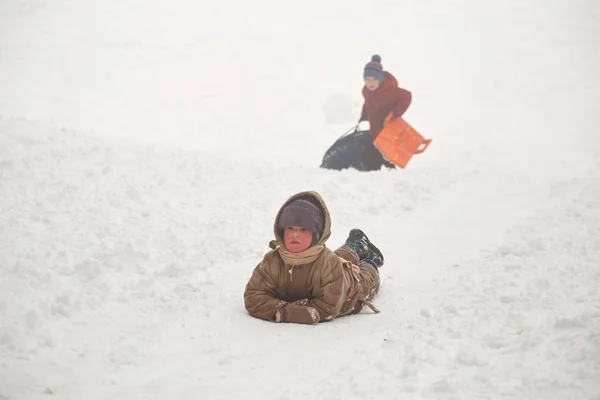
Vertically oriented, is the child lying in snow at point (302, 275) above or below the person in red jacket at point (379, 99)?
below

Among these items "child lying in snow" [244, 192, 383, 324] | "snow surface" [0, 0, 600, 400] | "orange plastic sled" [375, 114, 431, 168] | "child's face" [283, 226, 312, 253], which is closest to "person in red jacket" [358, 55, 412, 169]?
"orange plastic sled" [375, 114, 431, 168]

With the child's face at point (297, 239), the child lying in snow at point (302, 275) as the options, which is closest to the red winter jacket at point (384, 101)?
the child lying in snow at point (302, 275)

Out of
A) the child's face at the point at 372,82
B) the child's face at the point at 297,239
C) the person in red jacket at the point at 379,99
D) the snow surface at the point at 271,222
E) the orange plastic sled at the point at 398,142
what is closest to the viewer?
the snow surface at the point at 271,222

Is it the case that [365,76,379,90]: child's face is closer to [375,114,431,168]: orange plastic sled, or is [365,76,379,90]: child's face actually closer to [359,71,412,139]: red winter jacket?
[359,71,412,139]: red winter jacket

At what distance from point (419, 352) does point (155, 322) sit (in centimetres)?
184

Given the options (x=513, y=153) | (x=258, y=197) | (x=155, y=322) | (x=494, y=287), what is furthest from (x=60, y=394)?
(x=513, y=153)

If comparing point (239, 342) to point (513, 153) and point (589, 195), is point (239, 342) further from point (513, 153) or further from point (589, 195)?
point (513, 153)

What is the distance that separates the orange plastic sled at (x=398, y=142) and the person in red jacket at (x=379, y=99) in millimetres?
197

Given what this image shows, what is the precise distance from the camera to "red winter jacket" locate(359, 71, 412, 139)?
1050 cm

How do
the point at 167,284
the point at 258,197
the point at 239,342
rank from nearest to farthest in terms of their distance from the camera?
the point at 239,342 < the point at 167,284 < the point at 258,197

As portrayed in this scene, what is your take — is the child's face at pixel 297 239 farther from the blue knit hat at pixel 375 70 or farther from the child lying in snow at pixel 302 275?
the blue knit hat at pixel 375 70

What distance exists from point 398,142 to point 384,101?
33.0 inches

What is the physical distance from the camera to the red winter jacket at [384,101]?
34.4 feet

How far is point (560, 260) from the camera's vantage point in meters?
5.16
